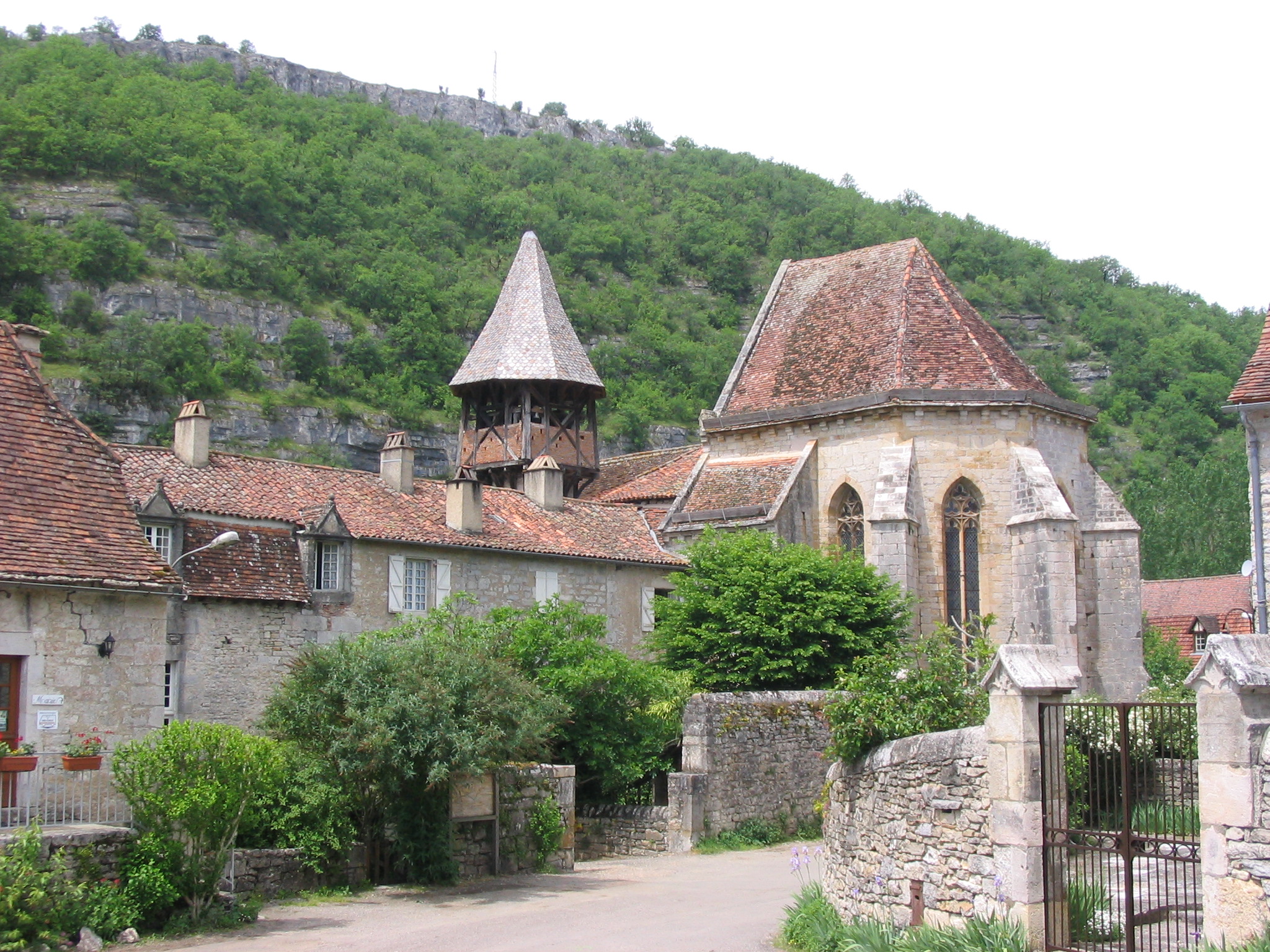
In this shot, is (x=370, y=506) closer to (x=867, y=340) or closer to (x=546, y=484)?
(x=546, y=484)

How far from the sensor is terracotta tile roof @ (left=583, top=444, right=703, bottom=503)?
3200 cm

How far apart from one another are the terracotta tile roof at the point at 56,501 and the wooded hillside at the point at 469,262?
1900 inches

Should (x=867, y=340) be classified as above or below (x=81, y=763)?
above

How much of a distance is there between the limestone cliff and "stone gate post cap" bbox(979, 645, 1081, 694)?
10800 centimetres

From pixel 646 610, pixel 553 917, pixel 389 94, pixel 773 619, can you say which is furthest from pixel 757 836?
pixel 389 94

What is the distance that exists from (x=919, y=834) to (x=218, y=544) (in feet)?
39.3

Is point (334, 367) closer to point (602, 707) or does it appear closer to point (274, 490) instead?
point (274, 490)

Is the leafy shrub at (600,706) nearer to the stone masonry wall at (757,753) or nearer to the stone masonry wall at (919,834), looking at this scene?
the stone masonry wall at (757,753)

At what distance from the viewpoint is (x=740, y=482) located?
27781 millimetres

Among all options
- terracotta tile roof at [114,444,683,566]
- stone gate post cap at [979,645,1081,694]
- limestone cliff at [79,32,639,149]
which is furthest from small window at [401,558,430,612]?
limestone cliff at [79,32,639,149]

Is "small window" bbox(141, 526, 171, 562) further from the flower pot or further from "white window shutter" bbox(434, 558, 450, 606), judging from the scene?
the flower pot

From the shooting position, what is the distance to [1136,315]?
83.2 metres

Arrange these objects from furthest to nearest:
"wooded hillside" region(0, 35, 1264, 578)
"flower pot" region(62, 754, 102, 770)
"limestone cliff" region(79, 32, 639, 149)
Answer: "limestone cliff" region(79, 32, 639, 149) → "wooded hillside" region(0, 35, 1264, 578) → "flower pot" region(62, 754, 102, 770)

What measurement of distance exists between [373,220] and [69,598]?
253ft
